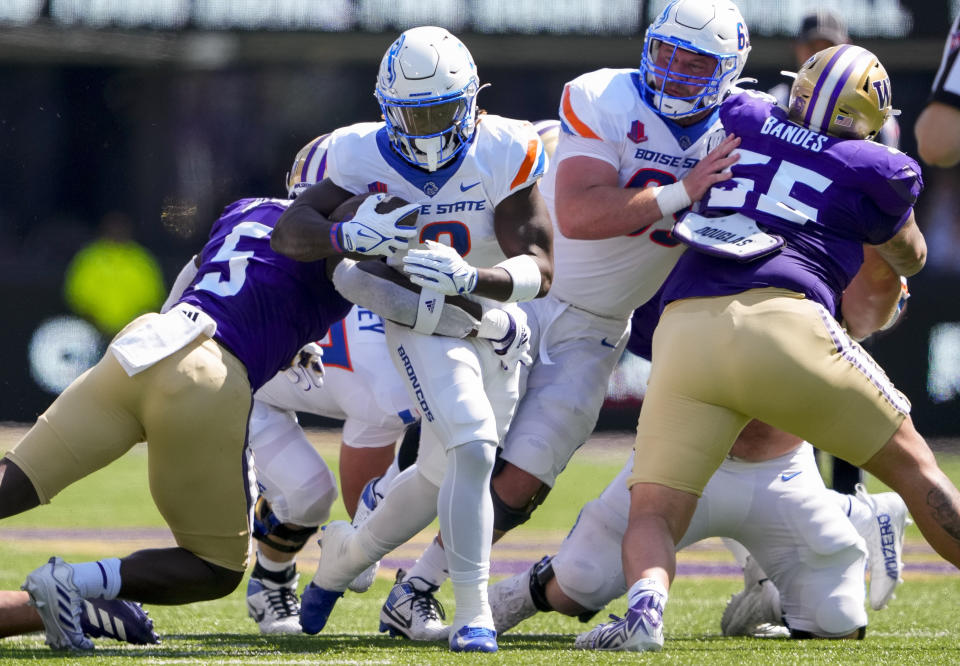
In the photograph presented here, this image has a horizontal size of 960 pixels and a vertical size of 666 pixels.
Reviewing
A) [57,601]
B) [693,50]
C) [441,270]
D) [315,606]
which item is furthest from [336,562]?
[693,50]

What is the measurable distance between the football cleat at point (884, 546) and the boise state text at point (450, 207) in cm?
159

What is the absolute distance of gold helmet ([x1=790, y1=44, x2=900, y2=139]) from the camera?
3.81 metres

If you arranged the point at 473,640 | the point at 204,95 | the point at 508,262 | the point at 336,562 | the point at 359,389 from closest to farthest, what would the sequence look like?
1. the point at 473,640
2. the point at 508,262
3. the point at 336,562
4. the point at 359,389
5. the point at 204,95

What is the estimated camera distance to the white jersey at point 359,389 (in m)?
4.84

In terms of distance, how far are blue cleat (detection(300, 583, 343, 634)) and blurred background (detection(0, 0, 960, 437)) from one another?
654cm

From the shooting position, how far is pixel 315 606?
13.9ft

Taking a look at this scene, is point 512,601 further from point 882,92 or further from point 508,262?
point 882,92

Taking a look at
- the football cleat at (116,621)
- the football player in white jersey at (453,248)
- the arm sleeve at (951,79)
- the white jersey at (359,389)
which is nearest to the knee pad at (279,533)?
the white jersey at (359,389)

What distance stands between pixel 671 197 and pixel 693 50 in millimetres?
459

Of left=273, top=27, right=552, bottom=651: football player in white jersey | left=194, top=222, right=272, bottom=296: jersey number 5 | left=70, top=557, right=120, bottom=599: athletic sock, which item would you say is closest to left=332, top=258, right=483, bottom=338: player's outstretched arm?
left=273, top=27, right=552, bottom=651: football player in white jersey

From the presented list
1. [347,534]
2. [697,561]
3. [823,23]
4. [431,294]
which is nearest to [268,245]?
[431,294]

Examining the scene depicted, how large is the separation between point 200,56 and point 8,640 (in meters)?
8.09

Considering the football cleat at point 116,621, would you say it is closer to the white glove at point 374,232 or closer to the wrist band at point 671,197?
the white glove at point 374,232

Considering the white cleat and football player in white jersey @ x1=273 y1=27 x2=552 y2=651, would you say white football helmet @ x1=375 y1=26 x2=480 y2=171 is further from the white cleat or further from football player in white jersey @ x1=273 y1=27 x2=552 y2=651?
the white cleat
